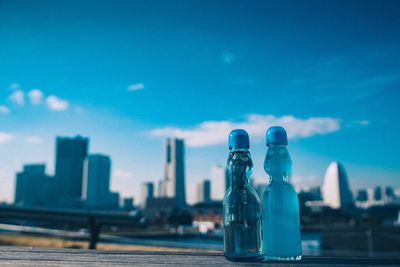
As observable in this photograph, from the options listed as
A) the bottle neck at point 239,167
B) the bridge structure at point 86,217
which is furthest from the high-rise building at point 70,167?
the bottle neck at point 239,167

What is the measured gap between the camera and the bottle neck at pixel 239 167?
1.42 metres

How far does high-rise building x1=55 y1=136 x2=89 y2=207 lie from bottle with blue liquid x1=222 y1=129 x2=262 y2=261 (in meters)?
129

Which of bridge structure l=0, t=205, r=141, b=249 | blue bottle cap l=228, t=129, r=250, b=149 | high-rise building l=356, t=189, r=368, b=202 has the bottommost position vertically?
bridge structure l=0, t=205, r=141, b=249

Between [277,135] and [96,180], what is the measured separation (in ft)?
474

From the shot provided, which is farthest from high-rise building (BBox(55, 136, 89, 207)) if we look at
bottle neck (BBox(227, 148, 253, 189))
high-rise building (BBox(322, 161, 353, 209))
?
bottle neck (BBox(227, 148, 253, 189))

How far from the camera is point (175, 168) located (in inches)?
6033

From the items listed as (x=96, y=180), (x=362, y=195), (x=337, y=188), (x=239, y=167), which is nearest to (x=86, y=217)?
(x=239, y=167)

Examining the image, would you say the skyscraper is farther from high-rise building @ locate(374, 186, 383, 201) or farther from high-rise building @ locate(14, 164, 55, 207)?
Answer: high-rise building @ locate(374, 186, 383, 201)

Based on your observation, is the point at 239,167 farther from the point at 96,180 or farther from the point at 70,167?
the point at 70,167

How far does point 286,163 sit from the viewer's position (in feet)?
4.64

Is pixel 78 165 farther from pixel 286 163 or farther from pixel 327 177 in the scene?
pixel 286 163

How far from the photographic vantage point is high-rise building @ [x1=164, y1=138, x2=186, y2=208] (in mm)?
145000

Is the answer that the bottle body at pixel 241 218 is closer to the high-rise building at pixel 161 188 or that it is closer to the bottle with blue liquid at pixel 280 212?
the bottle with blue liquid at pixel 280 212

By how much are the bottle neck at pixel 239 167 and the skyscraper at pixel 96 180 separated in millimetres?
132055
